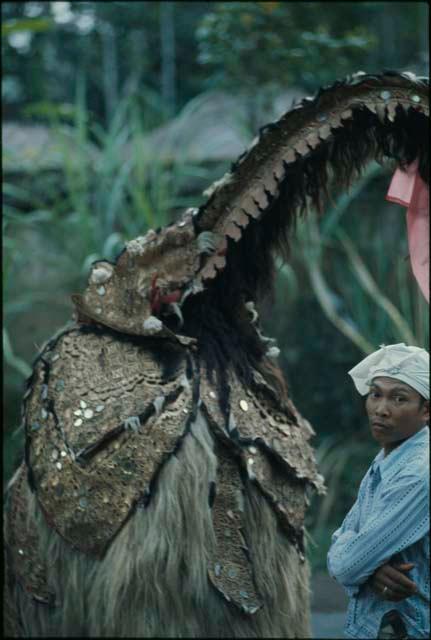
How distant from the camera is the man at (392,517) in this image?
54.3 inches

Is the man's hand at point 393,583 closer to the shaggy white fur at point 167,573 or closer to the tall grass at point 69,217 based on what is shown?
the shaggy white fur at point 167,573

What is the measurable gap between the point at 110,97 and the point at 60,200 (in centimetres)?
106

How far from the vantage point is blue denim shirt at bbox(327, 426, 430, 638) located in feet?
4.51

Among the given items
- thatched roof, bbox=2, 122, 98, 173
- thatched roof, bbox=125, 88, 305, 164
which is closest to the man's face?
thatched roof, bbox=2, 122, 98, 173

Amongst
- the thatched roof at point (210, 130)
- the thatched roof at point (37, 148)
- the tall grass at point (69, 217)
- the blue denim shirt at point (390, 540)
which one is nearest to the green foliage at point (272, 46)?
the thatched roof at point (210, 130)

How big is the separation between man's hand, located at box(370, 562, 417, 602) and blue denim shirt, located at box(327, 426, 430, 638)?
0.01m

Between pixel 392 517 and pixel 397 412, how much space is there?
16 centimetres

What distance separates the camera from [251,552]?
186cm

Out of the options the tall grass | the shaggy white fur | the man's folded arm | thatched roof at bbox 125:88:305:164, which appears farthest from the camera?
thatched roof at bbox 125:88:305:164

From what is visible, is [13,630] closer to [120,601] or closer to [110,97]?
[120,601]

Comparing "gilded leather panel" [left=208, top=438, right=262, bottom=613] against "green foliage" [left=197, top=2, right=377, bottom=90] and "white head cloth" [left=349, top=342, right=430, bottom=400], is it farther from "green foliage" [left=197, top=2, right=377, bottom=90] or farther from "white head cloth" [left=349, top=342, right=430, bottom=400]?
"green foliage" [left=197, top=2, right=377, bottom=90]

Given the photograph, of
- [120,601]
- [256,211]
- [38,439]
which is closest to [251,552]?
[120,601]

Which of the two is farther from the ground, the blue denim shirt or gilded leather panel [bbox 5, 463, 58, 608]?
the blue denim shirt

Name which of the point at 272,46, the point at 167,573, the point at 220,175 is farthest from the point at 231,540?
the point at 272,46
